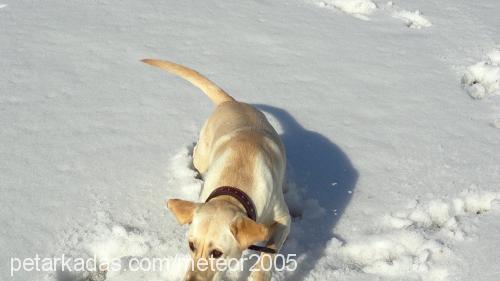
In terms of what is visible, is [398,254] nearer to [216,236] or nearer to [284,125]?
[216,236]

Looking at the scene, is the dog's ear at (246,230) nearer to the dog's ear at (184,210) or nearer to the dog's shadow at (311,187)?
the dog's ear at (184,210)

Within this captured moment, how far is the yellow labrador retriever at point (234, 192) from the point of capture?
2172mm

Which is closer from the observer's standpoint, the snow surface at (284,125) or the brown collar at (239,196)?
the brown collar at (239,196)

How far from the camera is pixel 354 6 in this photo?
606 centimetres

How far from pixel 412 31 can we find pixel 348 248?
3.39m

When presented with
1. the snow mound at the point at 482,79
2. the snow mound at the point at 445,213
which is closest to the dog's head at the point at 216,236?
the snow mound at the point at 445,213

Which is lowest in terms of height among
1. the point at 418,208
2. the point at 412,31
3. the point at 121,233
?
the point at 121,233

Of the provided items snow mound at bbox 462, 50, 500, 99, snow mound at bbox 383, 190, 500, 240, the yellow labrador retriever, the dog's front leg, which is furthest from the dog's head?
snow mound at bbox 462, 50, 500, 99

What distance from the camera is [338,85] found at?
15.2ft

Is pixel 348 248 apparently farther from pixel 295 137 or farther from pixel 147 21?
pixel 147 21

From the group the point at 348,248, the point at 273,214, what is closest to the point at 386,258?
the point at 348,248

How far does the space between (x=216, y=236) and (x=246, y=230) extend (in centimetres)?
13

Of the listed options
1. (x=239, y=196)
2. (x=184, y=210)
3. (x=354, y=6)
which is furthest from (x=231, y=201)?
(x=354, y=6)

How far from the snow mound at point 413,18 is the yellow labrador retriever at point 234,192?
10.4ft
